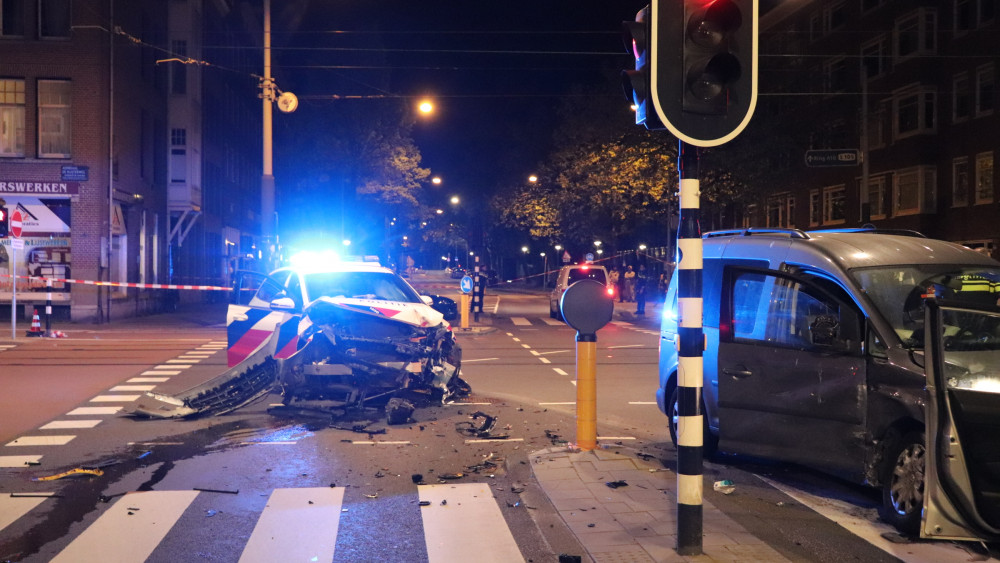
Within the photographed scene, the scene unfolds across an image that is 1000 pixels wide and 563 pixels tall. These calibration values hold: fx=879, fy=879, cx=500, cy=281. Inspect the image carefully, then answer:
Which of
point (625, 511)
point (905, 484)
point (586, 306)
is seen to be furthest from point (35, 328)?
point (905, 484)

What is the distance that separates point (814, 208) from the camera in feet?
147

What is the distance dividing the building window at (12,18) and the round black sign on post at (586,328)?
2574 centimetres

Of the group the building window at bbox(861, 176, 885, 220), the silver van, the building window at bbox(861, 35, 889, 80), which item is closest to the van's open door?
the silver van

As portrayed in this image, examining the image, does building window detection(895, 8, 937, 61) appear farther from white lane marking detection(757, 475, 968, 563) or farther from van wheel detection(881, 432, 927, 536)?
van wheel detection(881, 432, 927, 536)

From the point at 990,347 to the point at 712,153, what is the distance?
25.1 metres

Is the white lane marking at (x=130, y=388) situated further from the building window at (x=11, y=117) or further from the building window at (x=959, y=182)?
the building window at (x=959, y=182)

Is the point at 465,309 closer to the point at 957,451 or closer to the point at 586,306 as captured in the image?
the point at 586,306

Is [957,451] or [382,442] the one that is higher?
[957,451]

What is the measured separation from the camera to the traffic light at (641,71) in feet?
16.3

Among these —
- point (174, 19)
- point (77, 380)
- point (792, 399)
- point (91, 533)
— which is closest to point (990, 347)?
point (792, 399)

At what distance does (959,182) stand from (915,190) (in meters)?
2.17

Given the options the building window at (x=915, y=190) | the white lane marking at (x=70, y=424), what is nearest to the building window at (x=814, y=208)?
the building window at (x=915, y=190)

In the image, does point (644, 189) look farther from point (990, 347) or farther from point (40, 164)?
point (990, 347)

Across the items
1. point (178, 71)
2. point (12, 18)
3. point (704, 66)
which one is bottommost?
point (704, 66)
